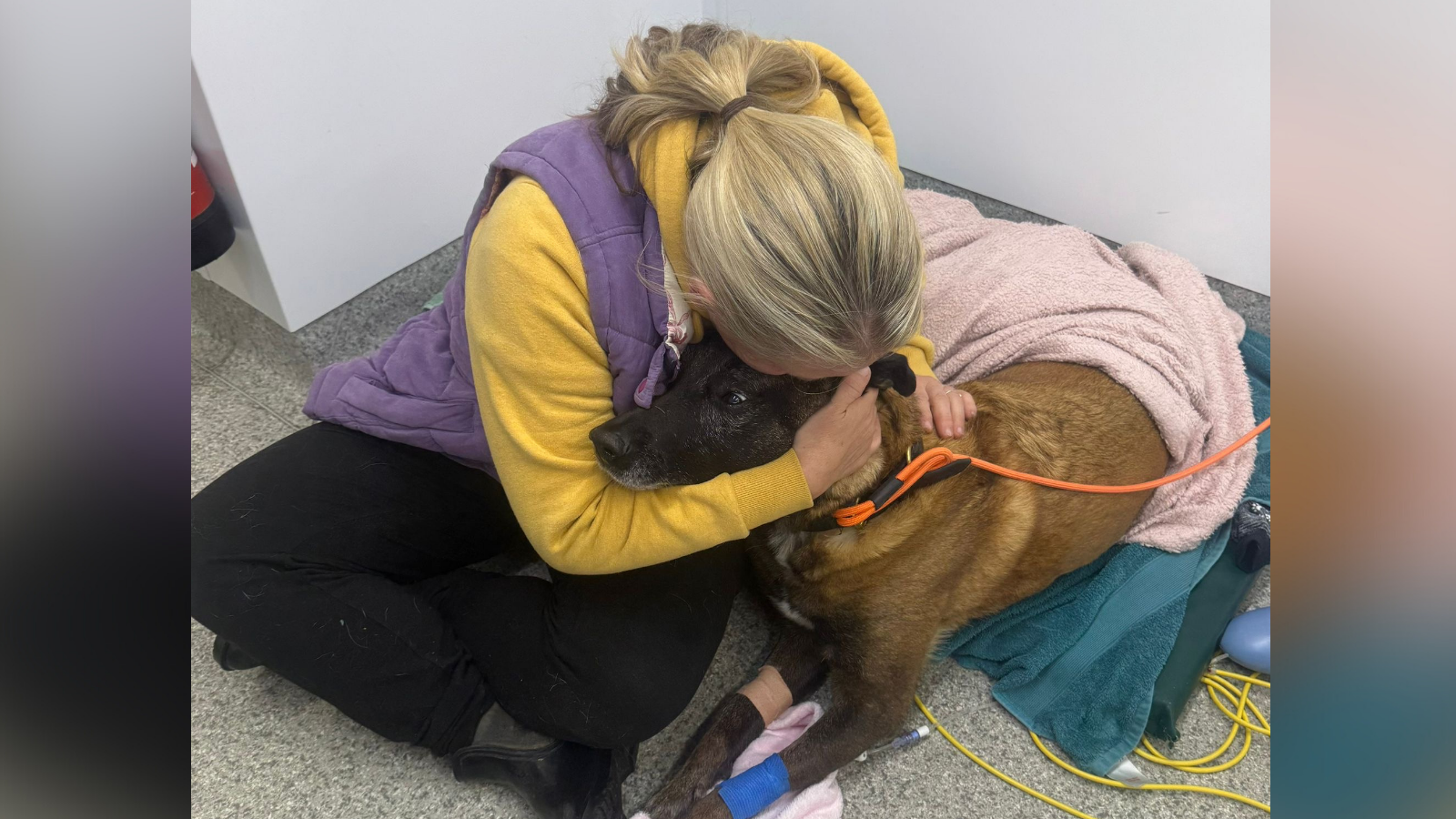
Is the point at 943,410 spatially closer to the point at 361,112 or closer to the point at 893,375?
the point at 893,375

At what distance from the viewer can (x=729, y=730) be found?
66.7 inches

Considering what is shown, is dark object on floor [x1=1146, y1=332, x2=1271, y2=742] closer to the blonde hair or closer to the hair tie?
the blonde hair

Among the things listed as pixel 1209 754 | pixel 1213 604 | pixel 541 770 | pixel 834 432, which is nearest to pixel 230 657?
pixel 541 770

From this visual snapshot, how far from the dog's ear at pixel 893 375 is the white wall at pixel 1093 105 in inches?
57.3

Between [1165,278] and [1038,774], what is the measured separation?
54.8 inches

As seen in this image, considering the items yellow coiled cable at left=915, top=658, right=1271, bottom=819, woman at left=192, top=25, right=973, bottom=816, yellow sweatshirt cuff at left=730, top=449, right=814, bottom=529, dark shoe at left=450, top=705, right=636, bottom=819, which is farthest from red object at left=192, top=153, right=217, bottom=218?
yellow coiled cable at left=915, top=658, right=1271, bottom=819

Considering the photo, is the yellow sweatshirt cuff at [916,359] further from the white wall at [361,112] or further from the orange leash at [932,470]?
the white wall at [361,112]

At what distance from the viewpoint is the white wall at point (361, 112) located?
1.94 metres

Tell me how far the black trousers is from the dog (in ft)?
0.55

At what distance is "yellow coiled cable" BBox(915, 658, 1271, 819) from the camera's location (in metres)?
1.69
